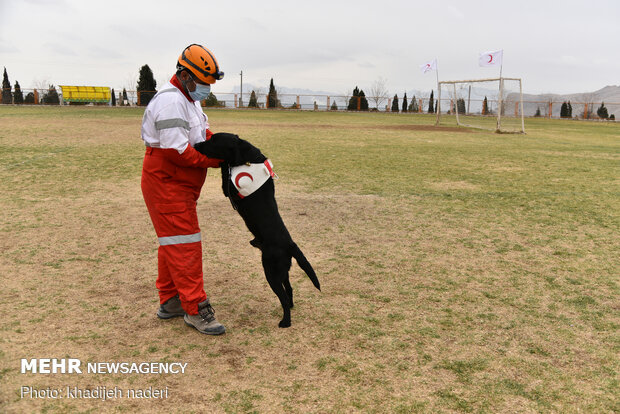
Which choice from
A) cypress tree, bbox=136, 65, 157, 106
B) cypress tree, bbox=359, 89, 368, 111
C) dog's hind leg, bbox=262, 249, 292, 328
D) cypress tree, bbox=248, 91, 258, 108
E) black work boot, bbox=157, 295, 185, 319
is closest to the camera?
dog's hind leg, bbox=262, 249, 292, 328

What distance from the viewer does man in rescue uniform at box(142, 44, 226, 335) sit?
325 cm

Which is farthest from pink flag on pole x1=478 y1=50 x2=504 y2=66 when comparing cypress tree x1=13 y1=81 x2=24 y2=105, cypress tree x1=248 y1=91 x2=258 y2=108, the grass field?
cypress tree x1=13 y1=81 x2=24 y2=105

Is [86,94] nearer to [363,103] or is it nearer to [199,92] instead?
[363,103]

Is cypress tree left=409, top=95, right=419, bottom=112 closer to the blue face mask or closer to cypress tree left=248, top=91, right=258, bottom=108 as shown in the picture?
cypress tree left=248, top=91, right=258, bottom=108

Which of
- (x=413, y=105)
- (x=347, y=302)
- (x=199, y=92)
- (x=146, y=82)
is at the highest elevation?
(x=146, y=82)

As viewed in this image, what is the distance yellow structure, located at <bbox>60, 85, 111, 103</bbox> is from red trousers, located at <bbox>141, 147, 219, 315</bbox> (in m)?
42.9

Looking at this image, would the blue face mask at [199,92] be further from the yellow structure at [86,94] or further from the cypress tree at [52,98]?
the cypress tree at [52,98]

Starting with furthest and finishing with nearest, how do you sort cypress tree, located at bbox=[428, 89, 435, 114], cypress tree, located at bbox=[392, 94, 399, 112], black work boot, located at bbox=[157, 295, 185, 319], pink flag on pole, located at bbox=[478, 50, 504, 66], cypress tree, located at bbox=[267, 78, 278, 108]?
1. cypress tree, located at bbox=[392, 94, 399, 112]
2. cypress tree, located at bbox=[428, 89, 435, 114]
3. cypress tree, located at bbox=[267, 78, 278, 108]
4. pink flag on pole, located at bbox=[478, 50, 504, 66]
5. black work boot, located at bbox=[157, 295, 185, 319]

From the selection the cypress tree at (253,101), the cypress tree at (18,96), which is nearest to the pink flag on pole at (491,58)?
the cypress tree at (253,101)

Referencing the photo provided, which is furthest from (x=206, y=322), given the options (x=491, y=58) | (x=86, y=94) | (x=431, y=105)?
(x=431, y=105)

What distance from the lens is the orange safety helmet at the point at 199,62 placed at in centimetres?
337

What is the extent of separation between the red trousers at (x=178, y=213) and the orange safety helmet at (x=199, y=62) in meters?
0.60

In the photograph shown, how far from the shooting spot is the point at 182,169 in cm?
337

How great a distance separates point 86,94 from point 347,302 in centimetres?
4370
